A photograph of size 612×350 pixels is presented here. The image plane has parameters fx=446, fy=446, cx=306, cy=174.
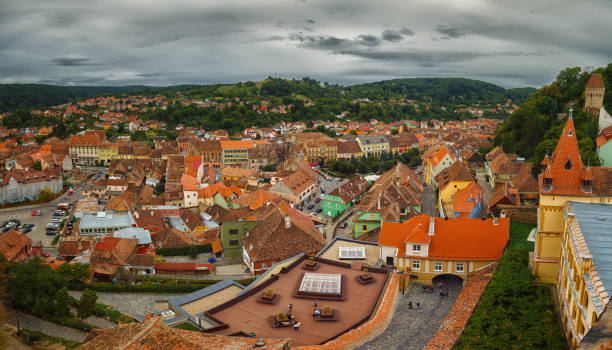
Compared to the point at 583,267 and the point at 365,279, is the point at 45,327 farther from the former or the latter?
the point at 583,267

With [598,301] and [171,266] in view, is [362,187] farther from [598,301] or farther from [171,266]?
[598,301]

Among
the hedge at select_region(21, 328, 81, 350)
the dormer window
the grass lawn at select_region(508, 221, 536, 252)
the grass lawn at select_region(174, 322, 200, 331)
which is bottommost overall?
the hedge at select_region(21, 328, 81, 350)

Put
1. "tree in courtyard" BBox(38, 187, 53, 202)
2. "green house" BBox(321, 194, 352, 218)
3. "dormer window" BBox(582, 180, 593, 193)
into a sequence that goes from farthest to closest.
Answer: "tree in courtyard" BBox(38, 187, 53, 202), "green house" BBox(321, 194, 352, 218), "dormer window" BBox(582, 180, 593, 193)

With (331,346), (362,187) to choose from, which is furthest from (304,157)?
(331,346)

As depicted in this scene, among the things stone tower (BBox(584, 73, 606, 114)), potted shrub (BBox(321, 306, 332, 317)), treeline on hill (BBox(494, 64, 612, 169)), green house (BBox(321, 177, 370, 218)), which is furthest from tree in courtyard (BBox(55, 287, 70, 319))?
stone tower (BBox(584, 73, 606, 114))

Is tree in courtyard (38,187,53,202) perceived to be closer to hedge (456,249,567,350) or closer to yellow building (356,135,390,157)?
yellow building (356,135,390,157)

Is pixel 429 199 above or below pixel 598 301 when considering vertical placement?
below

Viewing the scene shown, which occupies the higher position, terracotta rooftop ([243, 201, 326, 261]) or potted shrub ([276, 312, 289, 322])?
potted shrub ([276, 312, 289, 322])

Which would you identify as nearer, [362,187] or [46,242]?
[46,242]
